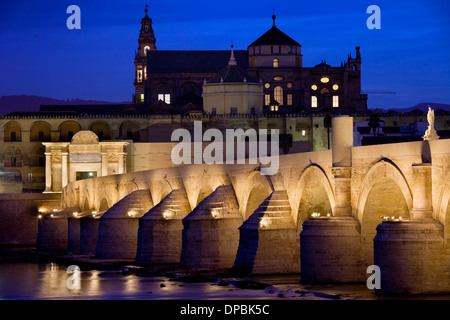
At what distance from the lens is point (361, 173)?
30.6m

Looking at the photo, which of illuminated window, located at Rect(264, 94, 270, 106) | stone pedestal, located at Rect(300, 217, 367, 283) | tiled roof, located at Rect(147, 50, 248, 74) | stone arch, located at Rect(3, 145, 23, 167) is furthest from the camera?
tiled roof, located at Rect(147, 50, 248, 74)

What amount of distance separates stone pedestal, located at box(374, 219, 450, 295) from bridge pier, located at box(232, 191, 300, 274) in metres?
8.41

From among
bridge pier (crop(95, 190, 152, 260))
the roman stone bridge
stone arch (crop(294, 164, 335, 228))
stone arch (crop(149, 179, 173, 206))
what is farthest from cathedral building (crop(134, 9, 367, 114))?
stone arch (crop(294, 164, 335, 228))

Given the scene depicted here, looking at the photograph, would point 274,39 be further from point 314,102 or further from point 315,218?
point 315,218

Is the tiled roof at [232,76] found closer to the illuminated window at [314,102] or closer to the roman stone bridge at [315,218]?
the illuminated window at [314,102]

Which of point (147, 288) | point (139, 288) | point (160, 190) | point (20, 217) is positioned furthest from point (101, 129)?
point (147, 288)

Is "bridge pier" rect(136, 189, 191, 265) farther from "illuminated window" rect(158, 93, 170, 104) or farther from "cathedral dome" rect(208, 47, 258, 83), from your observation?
"illuminated window" rect(158, 93, 170, 104)

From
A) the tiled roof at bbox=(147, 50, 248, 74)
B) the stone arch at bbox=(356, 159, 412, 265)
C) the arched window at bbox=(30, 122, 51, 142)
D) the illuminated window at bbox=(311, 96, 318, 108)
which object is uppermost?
the tiled roof at bbox=(147, 50, 248, 74)

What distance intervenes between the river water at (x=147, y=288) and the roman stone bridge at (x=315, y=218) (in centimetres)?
108

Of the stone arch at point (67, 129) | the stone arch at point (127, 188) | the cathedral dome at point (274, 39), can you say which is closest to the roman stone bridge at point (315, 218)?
the stone arch at point (127, 188)

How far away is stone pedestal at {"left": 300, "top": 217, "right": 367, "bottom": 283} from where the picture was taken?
99.5ft

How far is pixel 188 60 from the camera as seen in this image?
116250 mm
